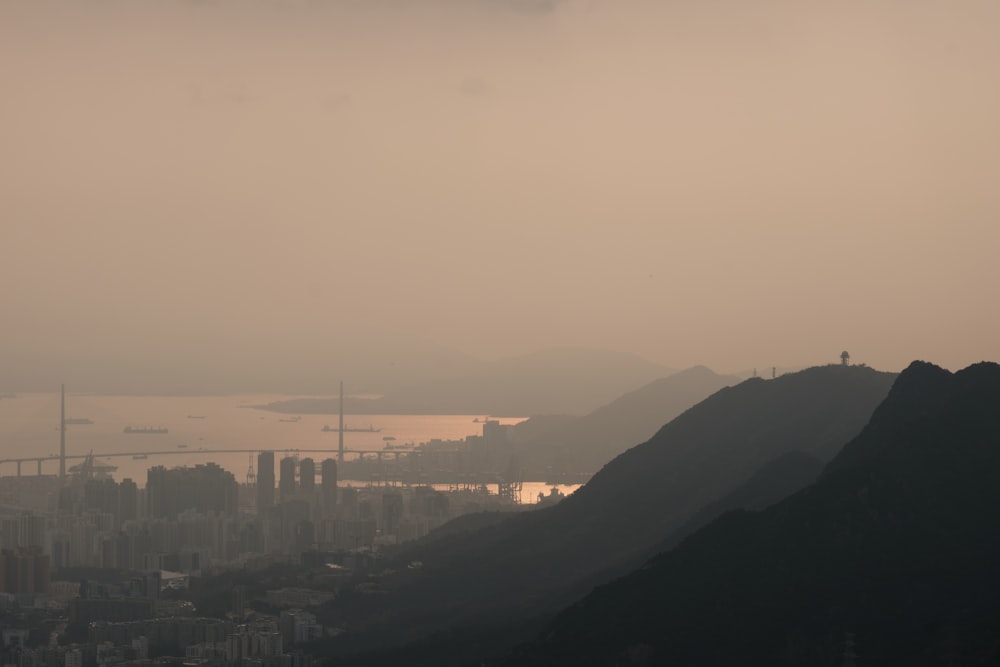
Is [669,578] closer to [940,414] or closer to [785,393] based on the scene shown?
[940,414]

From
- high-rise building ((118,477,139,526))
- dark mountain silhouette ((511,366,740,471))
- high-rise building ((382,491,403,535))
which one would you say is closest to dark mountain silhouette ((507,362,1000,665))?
high-rise building ((382,491,403,535))

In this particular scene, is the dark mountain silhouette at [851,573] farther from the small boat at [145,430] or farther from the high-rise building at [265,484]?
the small boat at [145,430]

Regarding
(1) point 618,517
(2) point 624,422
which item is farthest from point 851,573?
(2) point 624,422

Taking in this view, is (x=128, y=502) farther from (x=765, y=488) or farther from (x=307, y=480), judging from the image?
(x=765, y=488)

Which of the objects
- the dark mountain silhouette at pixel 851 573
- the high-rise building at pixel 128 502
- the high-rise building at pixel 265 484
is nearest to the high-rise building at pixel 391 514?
the high-rise building at pixel 265 484

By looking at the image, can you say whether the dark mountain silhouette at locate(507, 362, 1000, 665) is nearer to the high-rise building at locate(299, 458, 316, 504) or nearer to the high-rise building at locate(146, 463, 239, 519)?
the high-rise building at locate(146, 463, 239, 519)

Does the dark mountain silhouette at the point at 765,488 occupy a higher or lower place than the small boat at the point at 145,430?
lower

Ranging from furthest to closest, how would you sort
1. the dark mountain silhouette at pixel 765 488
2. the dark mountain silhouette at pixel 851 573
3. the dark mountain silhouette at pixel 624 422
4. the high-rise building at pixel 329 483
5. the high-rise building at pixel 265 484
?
1. the dark mountain silhouette at pixel 624 422
2. the high-rise building at pixel 265 484
3. the high-rise building at pixel 329 483
4. the dark mountain silhouette at pixel 765 488
5. the dark mountain silhouette at pixel 851 573
